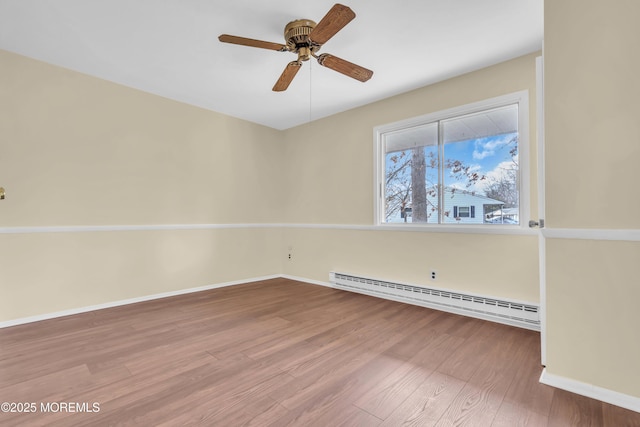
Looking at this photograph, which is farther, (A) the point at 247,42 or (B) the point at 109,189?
(B) the point at 109,189

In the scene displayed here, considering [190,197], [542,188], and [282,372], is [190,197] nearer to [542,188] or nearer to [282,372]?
[282,372]

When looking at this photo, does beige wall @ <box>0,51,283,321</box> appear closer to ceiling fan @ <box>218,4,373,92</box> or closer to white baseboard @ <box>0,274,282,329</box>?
white baseboard @ <box>0,274,282,329</box>

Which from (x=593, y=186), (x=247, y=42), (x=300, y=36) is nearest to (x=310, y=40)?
(x=300, y=36)

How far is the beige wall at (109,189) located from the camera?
2.65 meters

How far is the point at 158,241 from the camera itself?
3.52 m

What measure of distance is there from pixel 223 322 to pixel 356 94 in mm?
2928

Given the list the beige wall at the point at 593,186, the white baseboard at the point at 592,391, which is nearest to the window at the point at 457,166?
the beige wall at the point at 593,186

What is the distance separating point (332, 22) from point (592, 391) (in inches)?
101

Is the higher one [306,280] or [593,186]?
[593,186]

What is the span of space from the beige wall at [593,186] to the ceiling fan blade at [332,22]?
1187mm

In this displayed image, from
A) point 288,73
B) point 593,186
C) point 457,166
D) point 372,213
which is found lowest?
point 372,213

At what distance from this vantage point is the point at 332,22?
1.77m

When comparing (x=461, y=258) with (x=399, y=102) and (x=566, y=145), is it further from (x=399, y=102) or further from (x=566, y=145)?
(x=399, y=102)

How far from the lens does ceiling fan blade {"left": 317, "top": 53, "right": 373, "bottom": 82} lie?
2.17 meters
